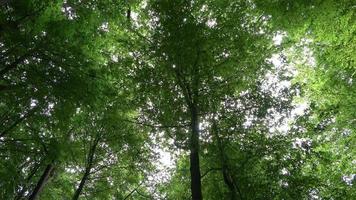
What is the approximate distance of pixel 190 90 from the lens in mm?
9977

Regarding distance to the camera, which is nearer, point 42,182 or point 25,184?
point 42,182

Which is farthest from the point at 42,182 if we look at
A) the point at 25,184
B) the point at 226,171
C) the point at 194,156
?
the point at 226,171

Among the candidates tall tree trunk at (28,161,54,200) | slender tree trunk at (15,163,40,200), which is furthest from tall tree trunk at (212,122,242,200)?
slender tree trunk at (15,163,40,200)

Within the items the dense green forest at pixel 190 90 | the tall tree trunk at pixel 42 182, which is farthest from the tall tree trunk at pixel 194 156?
the tall tree trunk at pixel 42 182

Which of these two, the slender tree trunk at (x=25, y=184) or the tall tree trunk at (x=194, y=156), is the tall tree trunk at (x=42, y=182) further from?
the tall tree trunk at (x=194, y=156)

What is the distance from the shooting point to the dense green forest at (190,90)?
25.1ft

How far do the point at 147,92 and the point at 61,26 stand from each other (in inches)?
135

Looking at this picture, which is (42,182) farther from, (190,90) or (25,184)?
(190,90)

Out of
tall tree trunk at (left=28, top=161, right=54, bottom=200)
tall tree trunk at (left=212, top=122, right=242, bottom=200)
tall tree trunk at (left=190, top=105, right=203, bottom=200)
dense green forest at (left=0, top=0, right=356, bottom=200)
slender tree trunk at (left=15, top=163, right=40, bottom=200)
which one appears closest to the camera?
dense green forest at (left=0, top=0, right=356, bottom=200)

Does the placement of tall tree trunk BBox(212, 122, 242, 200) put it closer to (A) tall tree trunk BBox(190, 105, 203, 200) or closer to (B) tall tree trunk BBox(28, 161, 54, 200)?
(A) tall tree trunk BBox(190, 105, 203, 200)

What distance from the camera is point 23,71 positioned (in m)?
8.01

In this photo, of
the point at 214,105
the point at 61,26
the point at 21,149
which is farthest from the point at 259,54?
the point at 21,149

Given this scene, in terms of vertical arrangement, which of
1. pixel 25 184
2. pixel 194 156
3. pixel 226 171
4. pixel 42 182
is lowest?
pixel 194 156

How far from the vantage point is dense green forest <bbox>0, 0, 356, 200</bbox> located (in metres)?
7.64
